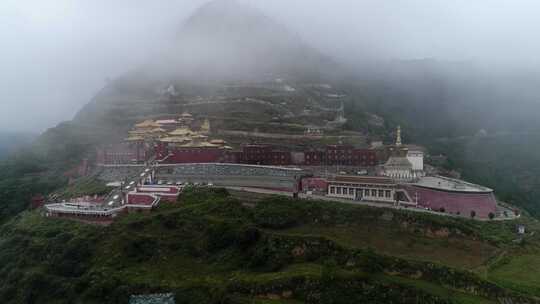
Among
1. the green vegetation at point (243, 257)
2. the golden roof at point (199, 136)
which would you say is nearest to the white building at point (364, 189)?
the green vegetation at point (243, 257)

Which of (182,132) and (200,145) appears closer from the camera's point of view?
(200,145)

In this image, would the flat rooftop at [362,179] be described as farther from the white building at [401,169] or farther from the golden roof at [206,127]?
the golden roof at [206,127]

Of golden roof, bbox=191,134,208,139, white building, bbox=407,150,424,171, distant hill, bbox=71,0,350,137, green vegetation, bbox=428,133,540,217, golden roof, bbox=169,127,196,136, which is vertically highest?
distant hill, bbox=71,0,350,137

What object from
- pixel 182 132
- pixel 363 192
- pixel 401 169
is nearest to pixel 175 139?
pixel 182 132

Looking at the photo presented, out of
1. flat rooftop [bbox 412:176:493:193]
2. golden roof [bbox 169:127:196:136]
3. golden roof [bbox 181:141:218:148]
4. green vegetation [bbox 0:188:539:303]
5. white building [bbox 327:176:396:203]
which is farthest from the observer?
golden roof [bbox 169:127:196:136]

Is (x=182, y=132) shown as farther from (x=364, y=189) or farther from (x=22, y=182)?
(x=364, y=189)

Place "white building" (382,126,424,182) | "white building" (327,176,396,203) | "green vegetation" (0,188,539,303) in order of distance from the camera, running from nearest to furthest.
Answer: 1. "green vegetation" (0,188,539,303)
2. "white building" (327,176,396,203)
3. "white building" (382,126,424,182)

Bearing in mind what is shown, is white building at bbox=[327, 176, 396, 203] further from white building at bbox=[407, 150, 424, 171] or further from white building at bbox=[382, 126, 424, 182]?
white building at bbox=[407, 150, 424, 171]

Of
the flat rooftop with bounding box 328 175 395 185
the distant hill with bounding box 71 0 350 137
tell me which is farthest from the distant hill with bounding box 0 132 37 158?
the flat rooftop with bounding box 328 175 395 185
